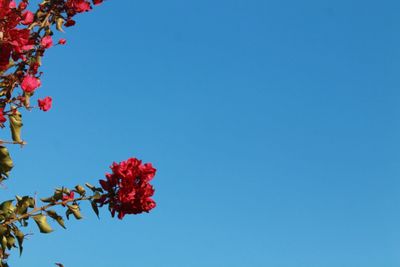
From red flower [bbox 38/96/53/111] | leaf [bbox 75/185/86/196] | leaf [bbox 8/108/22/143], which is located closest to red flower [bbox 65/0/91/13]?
red flower [bbox 38/96/53/111]

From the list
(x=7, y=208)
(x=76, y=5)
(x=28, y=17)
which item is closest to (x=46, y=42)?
(x=28, y=17)

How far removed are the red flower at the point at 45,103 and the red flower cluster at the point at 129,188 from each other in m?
0.80

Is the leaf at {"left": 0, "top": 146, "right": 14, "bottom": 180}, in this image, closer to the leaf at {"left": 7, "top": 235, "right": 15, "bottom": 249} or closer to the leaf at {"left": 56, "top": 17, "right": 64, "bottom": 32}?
the leaf at {"left": 7, "top": 235, "right": 15, "bottom": 249}

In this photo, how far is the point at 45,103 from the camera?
548cm

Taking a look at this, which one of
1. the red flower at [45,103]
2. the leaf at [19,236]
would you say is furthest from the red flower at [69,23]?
the leaf at [19,236]

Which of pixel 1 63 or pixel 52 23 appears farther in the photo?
pixel 52 23

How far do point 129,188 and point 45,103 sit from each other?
3.57 feet

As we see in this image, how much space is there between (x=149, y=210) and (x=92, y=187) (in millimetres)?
560

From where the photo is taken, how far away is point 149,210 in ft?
17.9

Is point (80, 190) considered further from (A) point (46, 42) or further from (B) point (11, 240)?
(A) point (46, 42)

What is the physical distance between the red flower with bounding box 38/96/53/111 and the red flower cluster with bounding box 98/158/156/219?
800 millimetres

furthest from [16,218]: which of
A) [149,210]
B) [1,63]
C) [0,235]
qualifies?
[1,63]

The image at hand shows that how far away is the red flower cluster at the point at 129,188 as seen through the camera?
5.33m

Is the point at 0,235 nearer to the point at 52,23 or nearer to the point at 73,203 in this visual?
the point at 73,203
